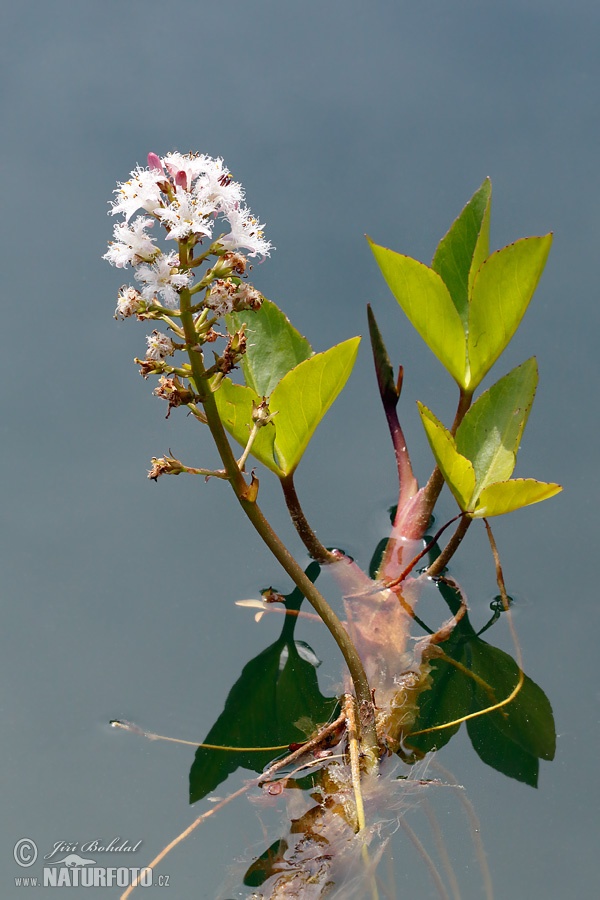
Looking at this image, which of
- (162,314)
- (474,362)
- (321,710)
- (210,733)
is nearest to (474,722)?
(321,710)

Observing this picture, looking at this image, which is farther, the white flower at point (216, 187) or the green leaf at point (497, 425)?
the green leaf at point (497, 425)

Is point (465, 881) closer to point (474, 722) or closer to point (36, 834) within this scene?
point (474, 722)

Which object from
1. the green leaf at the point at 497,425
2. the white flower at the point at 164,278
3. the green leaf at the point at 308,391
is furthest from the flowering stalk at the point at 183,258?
the green leaf at the point at 497,425

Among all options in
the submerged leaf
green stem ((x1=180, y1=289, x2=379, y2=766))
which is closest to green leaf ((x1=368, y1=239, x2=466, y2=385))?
green stem ((x1=180, y1=289, x2=379, y2=766))

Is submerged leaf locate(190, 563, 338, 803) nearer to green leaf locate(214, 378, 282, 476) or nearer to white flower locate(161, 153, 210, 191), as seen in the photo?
green leaf locate(214, 378, 282, 476)

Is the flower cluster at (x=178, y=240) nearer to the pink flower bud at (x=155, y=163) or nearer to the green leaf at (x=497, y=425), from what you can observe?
the pink flower bud at (x=155, y=163)

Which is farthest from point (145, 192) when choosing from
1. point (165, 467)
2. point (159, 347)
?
point (165, 467)

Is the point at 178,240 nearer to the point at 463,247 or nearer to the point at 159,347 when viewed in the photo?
the point at 159,347
